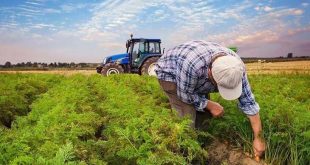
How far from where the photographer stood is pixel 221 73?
16.1ft

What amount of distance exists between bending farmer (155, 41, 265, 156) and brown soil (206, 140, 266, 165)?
257 mm

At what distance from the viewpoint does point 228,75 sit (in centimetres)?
486

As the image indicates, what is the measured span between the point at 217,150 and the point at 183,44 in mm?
1634

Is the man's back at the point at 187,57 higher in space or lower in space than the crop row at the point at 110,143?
higher

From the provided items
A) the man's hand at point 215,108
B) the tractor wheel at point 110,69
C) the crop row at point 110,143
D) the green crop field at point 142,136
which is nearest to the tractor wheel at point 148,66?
the tractor wheel at point 110,69

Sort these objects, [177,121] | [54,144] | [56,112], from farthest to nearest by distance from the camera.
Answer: [56,112], [177,121], [54,144]

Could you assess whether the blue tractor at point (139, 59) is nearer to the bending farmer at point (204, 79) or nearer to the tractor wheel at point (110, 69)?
the tractor wheel at point (110, 69)

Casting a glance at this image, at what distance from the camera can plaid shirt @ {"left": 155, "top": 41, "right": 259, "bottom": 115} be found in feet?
17.9

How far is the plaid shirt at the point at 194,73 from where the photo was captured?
215 inches

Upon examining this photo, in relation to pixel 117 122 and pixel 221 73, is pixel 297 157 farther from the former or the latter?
pixel 117 122

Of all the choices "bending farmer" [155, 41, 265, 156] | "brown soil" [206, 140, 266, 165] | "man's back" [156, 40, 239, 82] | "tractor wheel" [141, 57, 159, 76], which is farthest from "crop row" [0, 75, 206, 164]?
"tractor wheel" [141, 57, 159, 76]

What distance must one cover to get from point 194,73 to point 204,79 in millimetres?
181

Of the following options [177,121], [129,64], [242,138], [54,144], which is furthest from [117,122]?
[129,64]

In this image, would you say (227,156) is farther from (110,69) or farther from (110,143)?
(110,69)
